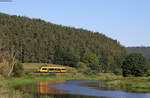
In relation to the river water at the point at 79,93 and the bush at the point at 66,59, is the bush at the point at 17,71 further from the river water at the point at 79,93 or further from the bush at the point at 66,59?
the bush at the point at 66,59

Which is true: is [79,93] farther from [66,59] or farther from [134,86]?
[66,59]

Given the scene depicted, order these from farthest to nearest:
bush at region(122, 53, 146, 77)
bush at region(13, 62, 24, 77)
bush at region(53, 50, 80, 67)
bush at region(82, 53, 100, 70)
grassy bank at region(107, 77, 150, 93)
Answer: bush at region(53, 50, 80, 67)
bush at region(82, 53, 100, 70)
bush at region(122, 53, 146, 77)
bush at region(13, 62, 24, 77)
grassy bank at region(107, 77, 150, 93)

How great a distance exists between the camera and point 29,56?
595 ft

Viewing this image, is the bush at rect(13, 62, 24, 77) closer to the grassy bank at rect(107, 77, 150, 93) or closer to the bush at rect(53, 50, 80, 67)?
the grassy bank at rect(107, 77, 150, 93)

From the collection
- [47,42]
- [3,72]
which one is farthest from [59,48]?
[3,72]

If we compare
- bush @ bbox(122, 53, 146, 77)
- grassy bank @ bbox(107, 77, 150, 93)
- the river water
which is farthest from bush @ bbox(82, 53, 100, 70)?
the river water

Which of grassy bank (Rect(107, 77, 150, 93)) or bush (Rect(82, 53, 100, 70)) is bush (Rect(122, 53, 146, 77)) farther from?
bush (Rect(82, 53, 100, 70))

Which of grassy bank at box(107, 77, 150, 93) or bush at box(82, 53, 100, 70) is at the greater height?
bush at box(82, 53, 100, 70)

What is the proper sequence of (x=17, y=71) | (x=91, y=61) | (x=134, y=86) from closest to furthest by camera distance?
(x=134, y=86) → (x=17, y=71) → (x=91, y=61)

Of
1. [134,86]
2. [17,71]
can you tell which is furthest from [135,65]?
[17,71]

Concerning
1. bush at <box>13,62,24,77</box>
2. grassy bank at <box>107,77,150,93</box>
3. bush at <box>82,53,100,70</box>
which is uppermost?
bush at <box>82,53,100,70</box>

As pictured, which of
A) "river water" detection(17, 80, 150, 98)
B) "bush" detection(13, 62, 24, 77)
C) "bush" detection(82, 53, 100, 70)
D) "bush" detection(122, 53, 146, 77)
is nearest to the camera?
"river water" detection(17, 80, 150, 98)

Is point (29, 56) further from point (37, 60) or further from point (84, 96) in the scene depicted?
point (84, 96)

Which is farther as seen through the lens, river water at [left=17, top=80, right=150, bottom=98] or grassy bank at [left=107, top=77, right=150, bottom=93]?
grassy bank at [left=107, top=77, right=150, bottom=93]
